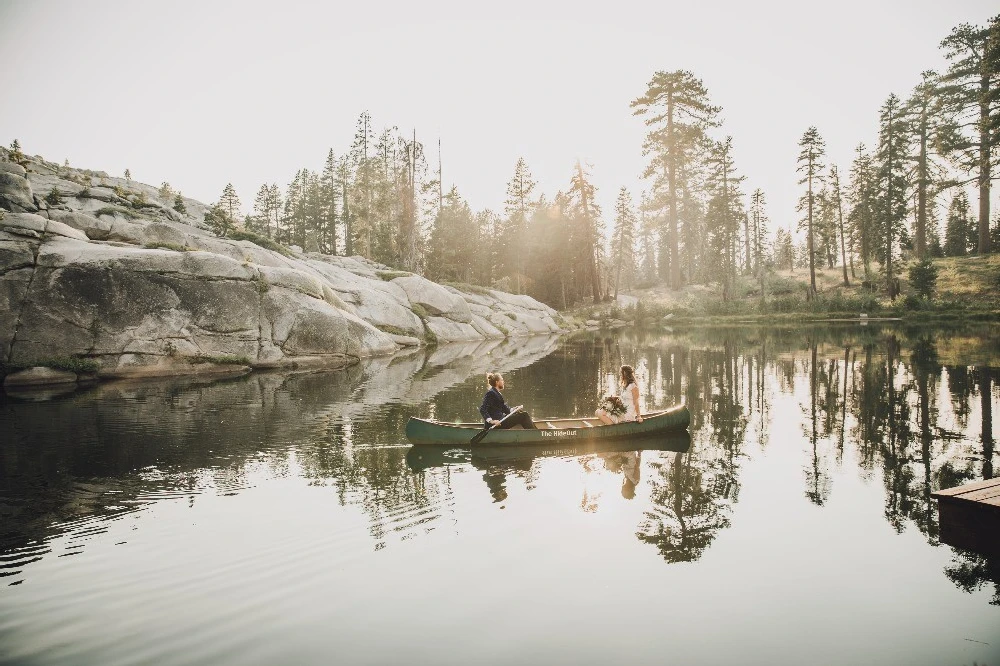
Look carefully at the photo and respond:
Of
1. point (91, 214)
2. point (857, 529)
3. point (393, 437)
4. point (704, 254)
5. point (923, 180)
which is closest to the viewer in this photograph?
point (857, 529)

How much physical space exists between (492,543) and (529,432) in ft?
15.7

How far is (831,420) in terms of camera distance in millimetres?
14930

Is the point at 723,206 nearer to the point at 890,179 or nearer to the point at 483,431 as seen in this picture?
the point at 890,179

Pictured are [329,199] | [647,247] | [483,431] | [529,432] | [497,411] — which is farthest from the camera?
[647,247]

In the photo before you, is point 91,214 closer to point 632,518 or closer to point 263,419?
point 263,419

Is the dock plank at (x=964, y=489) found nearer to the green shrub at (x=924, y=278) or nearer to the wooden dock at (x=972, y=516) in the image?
the wooden dock at (x=972, y=516)

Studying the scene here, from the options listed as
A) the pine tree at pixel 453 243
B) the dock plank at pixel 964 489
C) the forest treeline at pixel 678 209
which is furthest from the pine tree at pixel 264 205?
the dock plank at pixel 964 489

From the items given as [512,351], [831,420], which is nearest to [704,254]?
[512,351]

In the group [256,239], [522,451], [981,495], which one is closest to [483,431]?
[522,451]

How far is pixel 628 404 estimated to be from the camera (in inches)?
523

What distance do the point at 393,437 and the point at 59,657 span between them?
364 inches

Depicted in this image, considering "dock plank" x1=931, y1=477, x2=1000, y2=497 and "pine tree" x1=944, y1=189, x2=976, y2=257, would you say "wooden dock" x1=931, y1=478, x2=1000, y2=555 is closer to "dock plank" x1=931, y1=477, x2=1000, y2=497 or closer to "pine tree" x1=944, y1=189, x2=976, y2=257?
"dock plank" x1=931, y1=477, x2=1000, y2=497

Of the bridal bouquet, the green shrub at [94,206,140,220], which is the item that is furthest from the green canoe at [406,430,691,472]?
the green shrub at [94,206,140,220]

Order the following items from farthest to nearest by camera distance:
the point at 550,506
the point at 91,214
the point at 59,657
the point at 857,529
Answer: the point at 91,214
the point at 550,506
the point at 857,529
the point at 59,657
